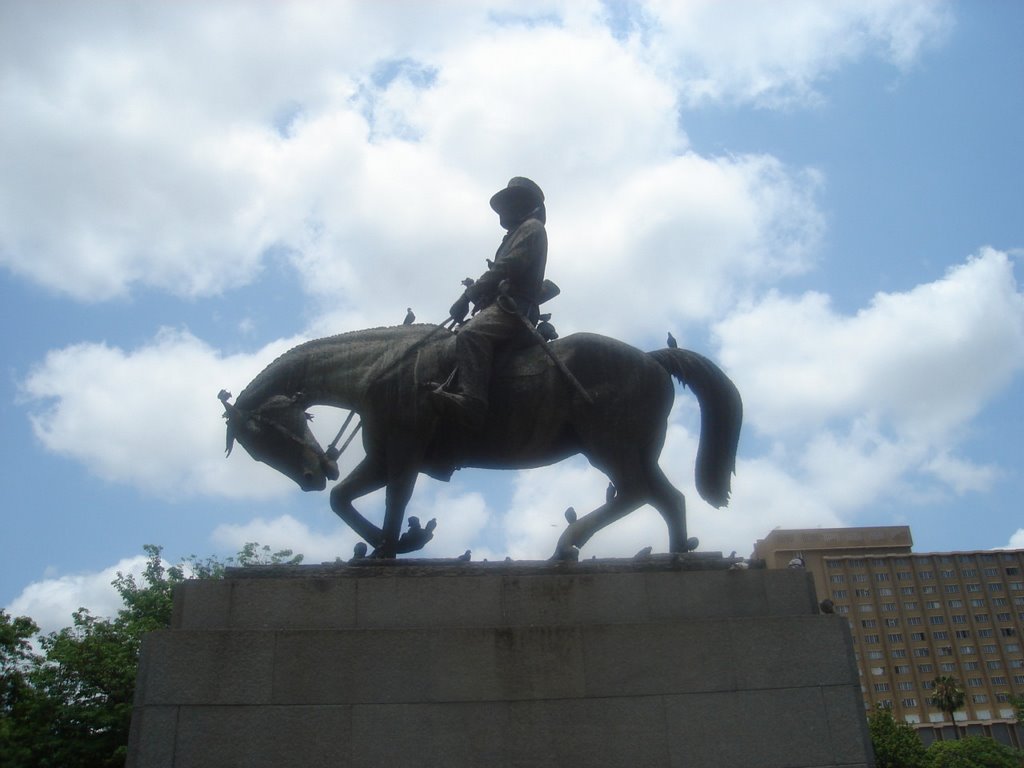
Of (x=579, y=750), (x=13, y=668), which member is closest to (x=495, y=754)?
(x=579, y=750)

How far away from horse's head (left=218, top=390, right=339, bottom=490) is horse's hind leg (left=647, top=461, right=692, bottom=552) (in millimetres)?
3433

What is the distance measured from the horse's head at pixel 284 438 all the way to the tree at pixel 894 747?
6034cm

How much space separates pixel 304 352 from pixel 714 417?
15.3ft

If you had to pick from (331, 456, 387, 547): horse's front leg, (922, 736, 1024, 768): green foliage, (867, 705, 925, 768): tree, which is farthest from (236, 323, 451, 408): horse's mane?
(922, 736, 1024, 768): green foliage

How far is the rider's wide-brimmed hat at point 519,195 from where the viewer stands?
406 inches

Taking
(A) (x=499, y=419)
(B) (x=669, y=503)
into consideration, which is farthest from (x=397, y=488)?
(B) (x=669, y=503)

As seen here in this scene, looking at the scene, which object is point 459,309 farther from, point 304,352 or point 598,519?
point 598,519

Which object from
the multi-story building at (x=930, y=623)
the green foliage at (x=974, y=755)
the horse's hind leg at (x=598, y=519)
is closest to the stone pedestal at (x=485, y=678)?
the horse's hind leg at (x=598, y=519)

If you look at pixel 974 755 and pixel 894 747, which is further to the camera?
pixel 974 755

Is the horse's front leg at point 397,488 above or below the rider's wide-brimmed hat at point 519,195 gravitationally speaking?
below

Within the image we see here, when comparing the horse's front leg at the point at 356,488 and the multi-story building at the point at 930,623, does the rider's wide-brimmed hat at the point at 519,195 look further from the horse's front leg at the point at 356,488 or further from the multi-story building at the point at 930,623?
the multi-story building at the point at 930,623

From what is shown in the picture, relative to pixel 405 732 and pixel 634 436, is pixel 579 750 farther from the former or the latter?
pixel 634 436

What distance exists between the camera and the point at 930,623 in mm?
105750

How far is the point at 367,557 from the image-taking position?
8625 mm
